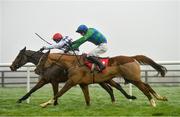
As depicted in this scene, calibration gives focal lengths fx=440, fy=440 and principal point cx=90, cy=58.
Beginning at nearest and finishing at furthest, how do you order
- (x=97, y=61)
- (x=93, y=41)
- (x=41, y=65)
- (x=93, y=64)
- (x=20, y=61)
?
1. (x=97, y=61)
2. (x=93, y=64)
3. (x=93, y=41)
4. (x=41, y=65)
5. (x=20, y=61)

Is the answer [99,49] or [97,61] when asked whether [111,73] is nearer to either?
[97,61]

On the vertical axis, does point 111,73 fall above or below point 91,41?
below

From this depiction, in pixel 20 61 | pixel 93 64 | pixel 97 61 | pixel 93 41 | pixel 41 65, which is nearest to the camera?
pixel 97 61

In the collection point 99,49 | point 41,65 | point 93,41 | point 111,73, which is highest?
point 93,41

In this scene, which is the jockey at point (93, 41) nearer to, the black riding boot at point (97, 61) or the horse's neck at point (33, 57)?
the black riding boot at point (97, 61)

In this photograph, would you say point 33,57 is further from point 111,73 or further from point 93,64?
point 111,73

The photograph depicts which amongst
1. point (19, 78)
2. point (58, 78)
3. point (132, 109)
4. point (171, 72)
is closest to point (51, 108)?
point (58, 78)

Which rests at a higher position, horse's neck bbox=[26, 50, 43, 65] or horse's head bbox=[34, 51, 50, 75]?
horse's neck bbox=[26, 50, 43, 65]

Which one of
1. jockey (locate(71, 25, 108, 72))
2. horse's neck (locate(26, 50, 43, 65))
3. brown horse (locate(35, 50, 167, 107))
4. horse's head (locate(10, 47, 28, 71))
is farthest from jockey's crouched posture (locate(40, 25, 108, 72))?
horse's head (locate(10, 47, 28, 71))

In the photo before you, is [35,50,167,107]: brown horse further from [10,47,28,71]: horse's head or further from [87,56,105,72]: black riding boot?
[10,47,28,71]: horse's head

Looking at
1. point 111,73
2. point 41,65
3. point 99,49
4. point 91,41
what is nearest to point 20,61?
point 41,65

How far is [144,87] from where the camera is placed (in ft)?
29.7

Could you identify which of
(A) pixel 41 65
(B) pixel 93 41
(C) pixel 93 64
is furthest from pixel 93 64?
(A) pixel 41 65

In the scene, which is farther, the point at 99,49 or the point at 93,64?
the point at 99,49
